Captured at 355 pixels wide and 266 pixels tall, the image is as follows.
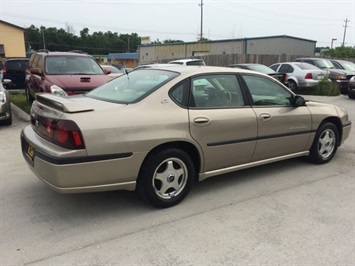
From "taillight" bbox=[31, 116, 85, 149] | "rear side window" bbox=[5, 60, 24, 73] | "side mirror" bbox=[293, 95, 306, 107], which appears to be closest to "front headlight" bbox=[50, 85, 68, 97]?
"taillight" bbox=[31, 116, 85, 149]

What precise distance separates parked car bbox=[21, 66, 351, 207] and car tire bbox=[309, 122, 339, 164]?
27 centimetres

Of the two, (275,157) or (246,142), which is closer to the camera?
(246,142)

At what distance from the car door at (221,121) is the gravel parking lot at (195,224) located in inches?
18.7

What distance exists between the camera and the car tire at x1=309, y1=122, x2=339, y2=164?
514 centimetres

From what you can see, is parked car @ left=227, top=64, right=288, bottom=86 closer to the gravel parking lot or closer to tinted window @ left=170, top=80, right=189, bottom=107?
the gravel parking lot

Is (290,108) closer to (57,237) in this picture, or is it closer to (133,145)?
(133,145)

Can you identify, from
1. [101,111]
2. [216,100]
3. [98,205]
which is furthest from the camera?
[216,100]

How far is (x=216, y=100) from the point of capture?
13.2 ft

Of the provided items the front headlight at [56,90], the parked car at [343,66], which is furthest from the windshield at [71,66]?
the parked car at [343,66]

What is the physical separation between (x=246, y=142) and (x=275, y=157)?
0.70m

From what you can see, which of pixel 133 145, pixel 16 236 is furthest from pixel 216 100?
pixel 16 236

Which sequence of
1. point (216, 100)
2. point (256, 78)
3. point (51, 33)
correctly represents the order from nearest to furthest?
point (216, 100), point (256, 78), point (51, 33)

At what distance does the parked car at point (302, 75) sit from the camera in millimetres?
14367

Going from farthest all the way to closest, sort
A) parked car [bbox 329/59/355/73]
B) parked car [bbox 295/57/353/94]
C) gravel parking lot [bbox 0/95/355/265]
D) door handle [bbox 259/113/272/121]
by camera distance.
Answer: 1. parked car [bbox 329/59/355/73]
2. parked car [bbox 295/57/353/94]
3. door handle [bbox 259/113/272/121]
4. gravel parking lot [bbox 0/95/355/265]
